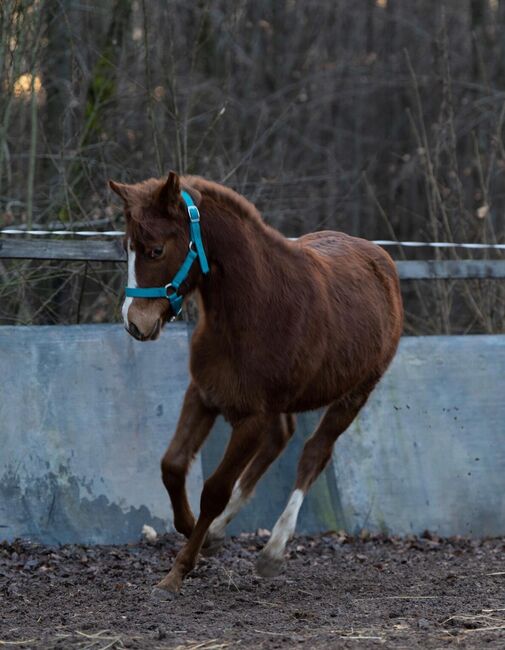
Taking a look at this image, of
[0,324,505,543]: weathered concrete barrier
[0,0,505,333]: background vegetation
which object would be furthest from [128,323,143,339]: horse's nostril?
[0,0,505,333]: background vegetation

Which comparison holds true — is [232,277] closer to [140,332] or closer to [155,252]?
[155,252]

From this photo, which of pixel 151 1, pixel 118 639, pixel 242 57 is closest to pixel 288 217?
pixel 151 1

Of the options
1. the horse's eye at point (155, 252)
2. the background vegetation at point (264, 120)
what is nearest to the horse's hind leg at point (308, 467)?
the horse's eye at point (155, 252)

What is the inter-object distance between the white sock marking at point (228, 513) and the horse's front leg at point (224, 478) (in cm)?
35

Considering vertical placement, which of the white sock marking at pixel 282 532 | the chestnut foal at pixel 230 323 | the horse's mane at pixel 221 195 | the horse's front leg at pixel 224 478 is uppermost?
the horse's mane at pixel 221 195

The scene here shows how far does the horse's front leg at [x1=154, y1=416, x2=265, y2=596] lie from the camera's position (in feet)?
17.6

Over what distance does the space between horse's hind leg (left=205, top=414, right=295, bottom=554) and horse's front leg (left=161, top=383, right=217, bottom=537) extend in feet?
0.92

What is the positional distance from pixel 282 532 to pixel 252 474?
47cm

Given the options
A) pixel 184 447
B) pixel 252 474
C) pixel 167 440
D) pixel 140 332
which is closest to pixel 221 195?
pixel 140 332

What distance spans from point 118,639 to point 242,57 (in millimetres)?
14334

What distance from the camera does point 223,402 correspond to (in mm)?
5406

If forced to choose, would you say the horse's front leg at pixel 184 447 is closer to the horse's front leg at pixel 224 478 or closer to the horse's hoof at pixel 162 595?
the horse's front leg at pixel 224 478

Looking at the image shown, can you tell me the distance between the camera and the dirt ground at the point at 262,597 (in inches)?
178

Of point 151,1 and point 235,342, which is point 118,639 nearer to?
point 235,342
